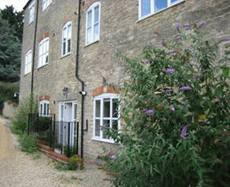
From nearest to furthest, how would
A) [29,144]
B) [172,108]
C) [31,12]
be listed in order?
[172,108], [29,144], [31,12]

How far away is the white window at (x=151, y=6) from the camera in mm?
6373

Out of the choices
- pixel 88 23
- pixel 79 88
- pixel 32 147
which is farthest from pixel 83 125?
pixel 88 23

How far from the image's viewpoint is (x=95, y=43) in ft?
30.4

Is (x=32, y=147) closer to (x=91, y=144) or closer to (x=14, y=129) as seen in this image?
(x=91, y=144)

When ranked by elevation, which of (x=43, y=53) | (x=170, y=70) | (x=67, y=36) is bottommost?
(x=170, y=70)

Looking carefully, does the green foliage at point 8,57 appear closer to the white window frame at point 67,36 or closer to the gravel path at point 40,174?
the white window frame at point 67,36

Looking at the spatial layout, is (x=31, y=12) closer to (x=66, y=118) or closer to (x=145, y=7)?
(x=66, y=118)

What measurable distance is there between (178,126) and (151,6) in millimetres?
4796

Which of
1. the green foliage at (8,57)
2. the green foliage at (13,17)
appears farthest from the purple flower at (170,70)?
the green foliage at (13,17)

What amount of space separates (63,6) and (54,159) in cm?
775

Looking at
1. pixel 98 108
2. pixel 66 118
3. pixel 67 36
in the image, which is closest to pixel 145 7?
pixel 98 108

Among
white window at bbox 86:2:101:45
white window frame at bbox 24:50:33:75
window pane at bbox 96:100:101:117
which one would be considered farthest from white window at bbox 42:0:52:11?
window pane at bbox 96:100:101:117

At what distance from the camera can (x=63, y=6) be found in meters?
12.2

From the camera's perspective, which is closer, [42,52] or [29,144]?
[29,144]
